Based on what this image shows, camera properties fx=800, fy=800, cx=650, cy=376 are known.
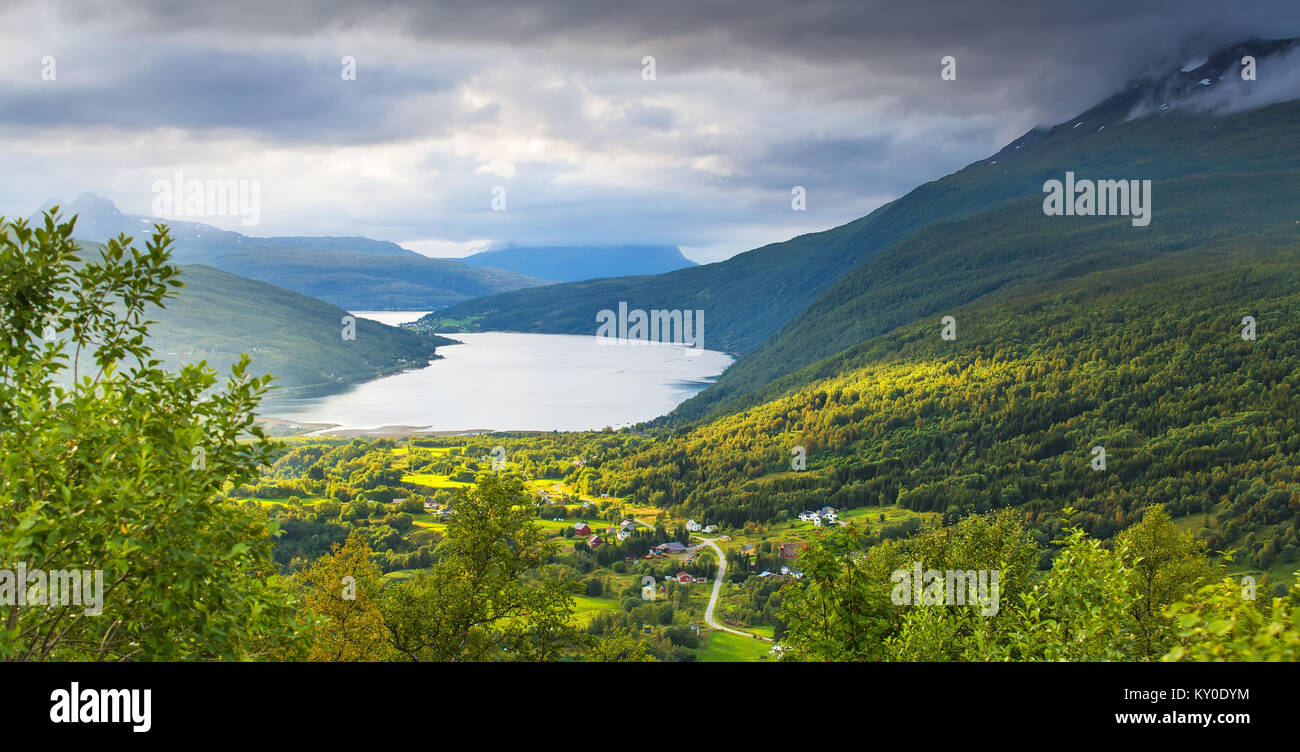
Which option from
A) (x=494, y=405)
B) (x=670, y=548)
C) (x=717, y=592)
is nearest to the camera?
(x=717, y=592)

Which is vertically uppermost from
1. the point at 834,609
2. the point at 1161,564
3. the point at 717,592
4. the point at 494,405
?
the point at 494,405

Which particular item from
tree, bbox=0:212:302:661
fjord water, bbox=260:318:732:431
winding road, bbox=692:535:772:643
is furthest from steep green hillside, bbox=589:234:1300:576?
tree, bbox=0:212:302:661

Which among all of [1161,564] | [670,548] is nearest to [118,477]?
[1161,564]

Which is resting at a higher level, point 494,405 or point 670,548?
point 494,405

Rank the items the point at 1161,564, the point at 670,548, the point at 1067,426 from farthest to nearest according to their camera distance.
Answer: the point at 1067,426 < the point at 670,548 < the point at 1161,564

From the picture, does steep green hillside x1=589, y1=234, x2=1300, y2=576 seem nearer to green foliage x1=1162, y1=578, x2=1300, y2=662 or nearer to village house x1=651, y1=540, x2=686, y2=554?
village house x1=651, y1=540, x2=686, y2=554

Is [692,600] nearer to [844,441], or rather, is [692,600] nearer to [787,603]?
[787,603]

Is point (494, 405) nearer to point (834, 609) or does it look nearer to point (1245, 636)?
point (834, 609)
